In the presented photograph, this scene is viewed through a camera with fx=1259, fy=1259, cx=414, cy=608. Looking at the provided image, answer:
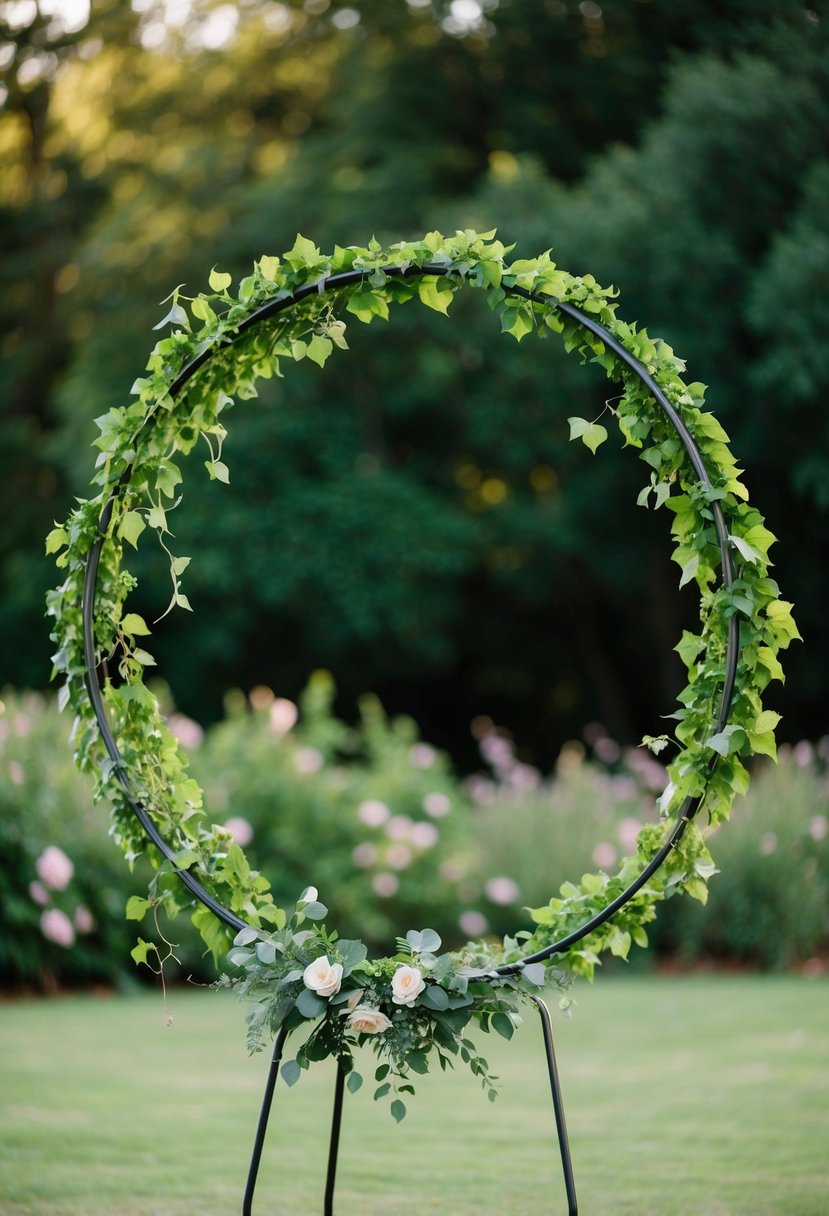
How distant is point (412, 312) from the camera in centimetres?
1429

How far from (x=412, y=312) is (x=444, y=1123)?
11132 mm

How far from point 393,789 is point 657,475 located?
18.9 ft

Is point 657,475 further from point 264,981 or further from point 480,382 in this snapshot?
point 480,382

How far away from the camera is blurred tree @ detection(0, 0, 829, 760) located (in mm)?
12219

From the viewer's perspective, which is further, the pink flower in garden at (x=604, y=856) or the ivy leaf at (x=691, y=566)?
the pink flower in garden at (x=604, y=856)

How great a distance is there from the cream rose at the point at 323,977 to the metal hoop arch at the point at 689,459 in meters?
0.23

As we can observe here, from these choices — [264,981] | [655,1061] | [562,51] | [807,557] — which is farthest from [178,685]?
[264,981]

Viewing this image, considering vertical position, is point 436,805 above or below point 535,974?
above

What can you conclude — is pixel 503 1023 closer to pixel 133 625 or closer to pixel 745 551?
pixel 745 551

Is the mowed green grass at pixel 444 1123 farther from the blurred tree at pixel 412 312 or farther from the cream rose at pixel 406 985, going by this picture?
the blurred tree at pixel 412 312

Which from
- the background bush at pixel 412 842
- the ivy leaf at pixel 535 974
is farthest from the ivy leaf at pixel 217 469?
the background bush at pixel 412 842

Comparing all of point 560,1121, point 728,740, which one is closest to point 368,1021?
point 560,1121

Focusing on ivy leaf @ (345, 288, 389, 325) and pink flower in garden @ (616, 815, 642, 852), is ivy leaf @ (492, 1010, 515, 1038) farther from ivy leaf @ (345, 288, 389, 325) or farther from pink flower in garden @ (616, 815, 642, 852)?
pink flower in garden @ (616, 815, 642, 852)

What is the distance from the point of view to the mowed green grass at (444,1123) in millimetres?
3449
